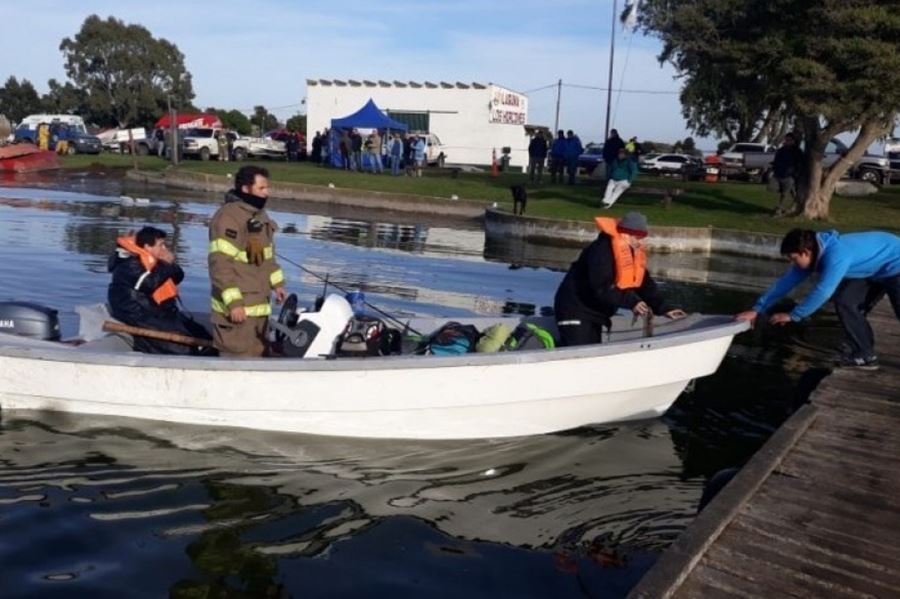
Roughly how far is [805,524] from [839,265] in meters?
3.22

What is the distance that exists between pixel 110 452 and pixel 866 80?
66.7ft

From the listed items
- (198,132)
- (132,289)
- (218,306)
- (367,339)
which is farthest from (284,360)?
(198,132)

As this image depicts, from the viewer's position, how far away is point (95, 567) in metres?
5.16

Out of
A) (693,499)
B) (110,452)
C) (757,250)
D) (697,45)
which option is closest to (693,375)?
(693,499)

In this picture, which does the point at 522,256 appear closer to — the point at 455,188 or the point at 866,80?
the point at 866,80

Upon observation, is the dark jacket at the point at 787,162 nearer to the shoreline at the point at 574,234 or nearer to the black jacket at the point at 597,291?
the shoreline at the point at 574,234

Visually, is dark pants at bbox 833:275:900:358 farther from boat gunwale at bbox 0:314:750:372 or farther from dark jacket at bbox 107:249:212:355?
dark jacket at bbox 107:249:212:355

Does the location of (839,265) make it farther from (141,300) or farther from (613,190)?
(613,190)

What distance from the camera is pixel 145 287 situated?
7660mm

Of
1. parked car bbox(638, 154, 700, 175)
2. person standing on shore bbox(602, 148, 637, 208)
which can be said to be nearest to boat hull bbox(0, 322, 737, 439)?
person standing on shore bbox(602, 148, 637, 208)

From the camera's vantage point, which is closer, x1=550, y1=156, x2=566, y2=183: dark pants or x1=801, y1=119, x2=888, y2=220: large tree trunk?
x1=801, y1=119, x2=888, y2=220: large tree trunk

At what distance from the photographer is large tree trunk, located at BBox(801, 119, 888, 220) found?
2470 cm

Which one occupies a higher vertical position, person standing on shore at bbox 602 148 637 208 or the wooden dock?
person standing on shore at bbox 602 148 637 208

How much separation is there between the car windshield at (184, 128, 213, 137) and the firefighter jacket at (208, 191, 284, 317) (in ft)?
132
